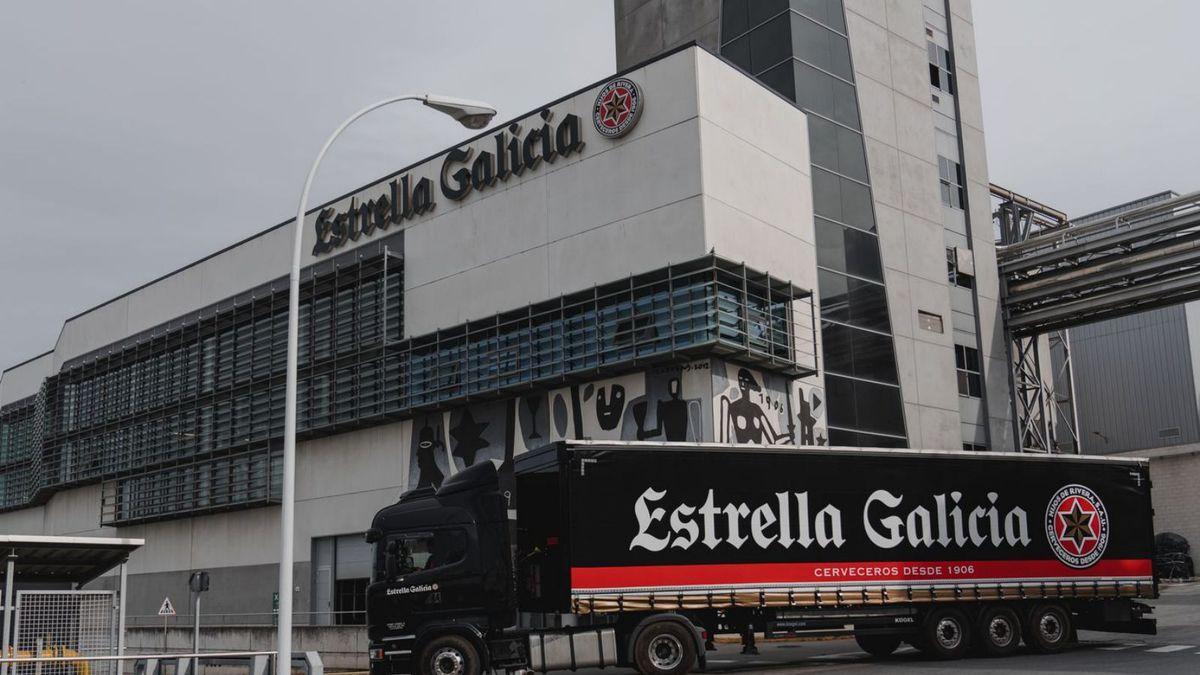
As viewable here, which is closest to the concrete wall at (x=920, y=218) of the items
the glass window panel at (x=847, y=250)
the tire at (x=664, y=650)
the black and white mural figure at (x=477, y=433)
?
the glass window panel at (x=847, y=250)

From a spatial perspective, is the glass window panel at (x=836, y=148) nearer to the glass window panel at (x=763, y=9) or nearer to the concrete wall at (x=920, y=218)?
the concrete wall at (x=920, y=218)

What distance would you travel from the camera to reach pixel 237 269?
4278 cm

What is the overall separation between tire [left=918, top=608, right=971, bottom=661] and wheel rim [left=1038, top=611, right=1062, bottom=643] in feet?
5.18

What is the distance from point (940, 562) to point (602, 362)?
10.9 meters

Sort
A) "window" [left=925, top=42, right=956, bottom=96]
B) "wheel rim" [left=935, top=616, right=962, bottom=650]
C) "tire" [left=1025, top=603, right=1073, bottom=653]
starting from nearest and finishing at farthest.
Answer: "wheel rim" [left=935, top=616, right=962, bottom=650] < "tire" [left=1025, top=603, right=1073, bottom=653] < "window" [left=925, top=42, right=956, bottom=96]

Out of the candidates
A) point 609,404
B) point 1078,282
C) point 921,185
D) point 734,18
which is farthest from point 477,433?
point 1078,282

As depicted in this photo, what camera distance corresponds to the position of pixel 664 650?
60.8ft

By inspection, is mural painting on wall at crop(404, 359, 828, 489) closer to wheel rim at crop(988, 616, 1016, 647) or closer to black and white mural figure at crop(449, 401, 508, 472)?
black and white mural figure at crop(449, 401, 508, 472)

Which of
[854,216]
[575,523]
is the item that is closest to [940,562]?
[575,523]

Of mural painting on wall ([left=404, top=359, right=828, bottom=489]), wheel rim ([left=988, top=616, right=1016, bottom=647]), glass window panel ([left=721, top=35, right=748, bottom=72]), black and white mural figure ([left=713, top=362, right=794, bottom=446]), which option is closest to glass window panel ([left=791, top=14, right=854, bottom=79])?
glass window panel ([left=721, top=35, right=748, bottom=72])

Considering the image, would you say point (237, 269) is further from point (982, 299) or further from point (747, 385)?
point (982, 299)

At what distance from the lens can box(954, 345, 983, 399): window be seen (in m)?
37.9

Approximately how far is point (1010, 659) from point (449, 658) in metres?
10.1

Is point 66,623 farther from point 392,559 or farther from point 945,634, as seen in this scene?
point 945,634
